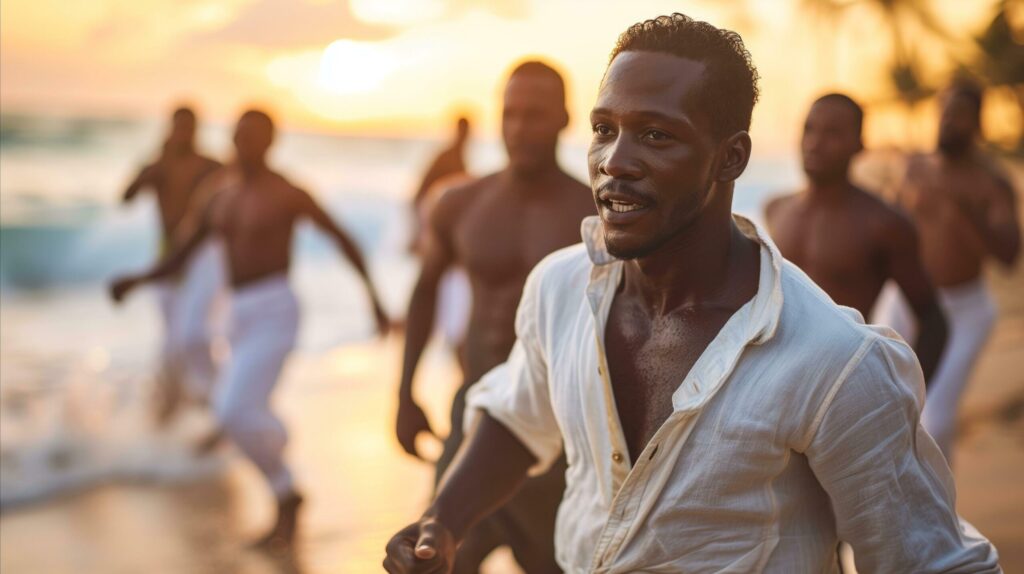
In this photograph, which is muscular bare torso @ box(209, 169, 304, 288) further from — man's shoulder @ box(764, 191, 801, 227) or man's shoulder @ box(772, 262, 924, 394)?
man's shoulder @ box(772, 262, 924, 394)

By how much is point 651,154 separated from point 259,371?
4.91 m

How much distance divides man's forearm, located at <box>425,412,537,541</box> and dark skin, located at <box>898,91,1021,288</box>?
500 centimetres

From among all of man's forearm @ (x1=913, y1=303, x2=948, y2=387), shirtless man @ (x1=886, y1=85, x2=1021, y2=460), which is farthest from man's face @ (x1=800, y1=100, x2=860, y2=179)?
shirtless man @ (x1=886, y1=85, x2=1021, y2=460)

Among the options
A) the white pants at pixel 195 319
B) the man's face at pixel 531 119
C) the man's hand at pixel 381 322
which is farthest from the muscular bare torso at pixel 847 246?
the white pants at pixel 195 319

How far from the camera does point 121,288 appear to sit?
668cm

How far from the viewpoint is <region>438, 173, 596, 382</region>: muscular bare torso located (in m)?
4.70

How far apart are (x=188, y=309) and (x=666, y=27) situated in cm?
783

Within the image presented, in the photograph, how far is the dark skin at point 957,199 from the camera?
711 cm

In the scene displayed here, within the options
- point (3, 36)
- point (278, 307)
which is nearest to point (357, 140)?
point (3, 36)

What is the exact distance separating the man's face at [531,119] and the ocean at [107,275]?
3.47 m

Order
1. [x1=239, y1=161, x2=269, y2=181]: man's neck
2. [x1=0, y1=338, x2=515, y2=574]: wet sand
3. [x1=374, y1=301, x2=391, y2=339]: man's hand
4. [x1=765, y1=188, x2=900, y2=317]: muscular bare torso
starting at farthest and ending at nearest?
[x1=239, y1=161, x2=269, y2=181]: man's neck
[x1=374, y1=301, x2=391, y2=339]: man's hand
[x1=0, y1=338, x2=515, y2=574]: wet sand
[x1=765, y1=188, x2=900, y2=317]: muscular bare torso

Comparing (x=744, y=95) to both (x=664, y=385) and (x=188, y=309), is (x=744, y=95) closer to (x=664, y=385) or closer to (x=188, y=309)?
(x=664, y=385)

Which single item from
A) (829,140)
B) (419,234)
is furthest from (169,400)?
(829,140)

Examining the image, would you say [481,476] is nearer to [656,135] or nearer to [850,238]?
[656,135]
